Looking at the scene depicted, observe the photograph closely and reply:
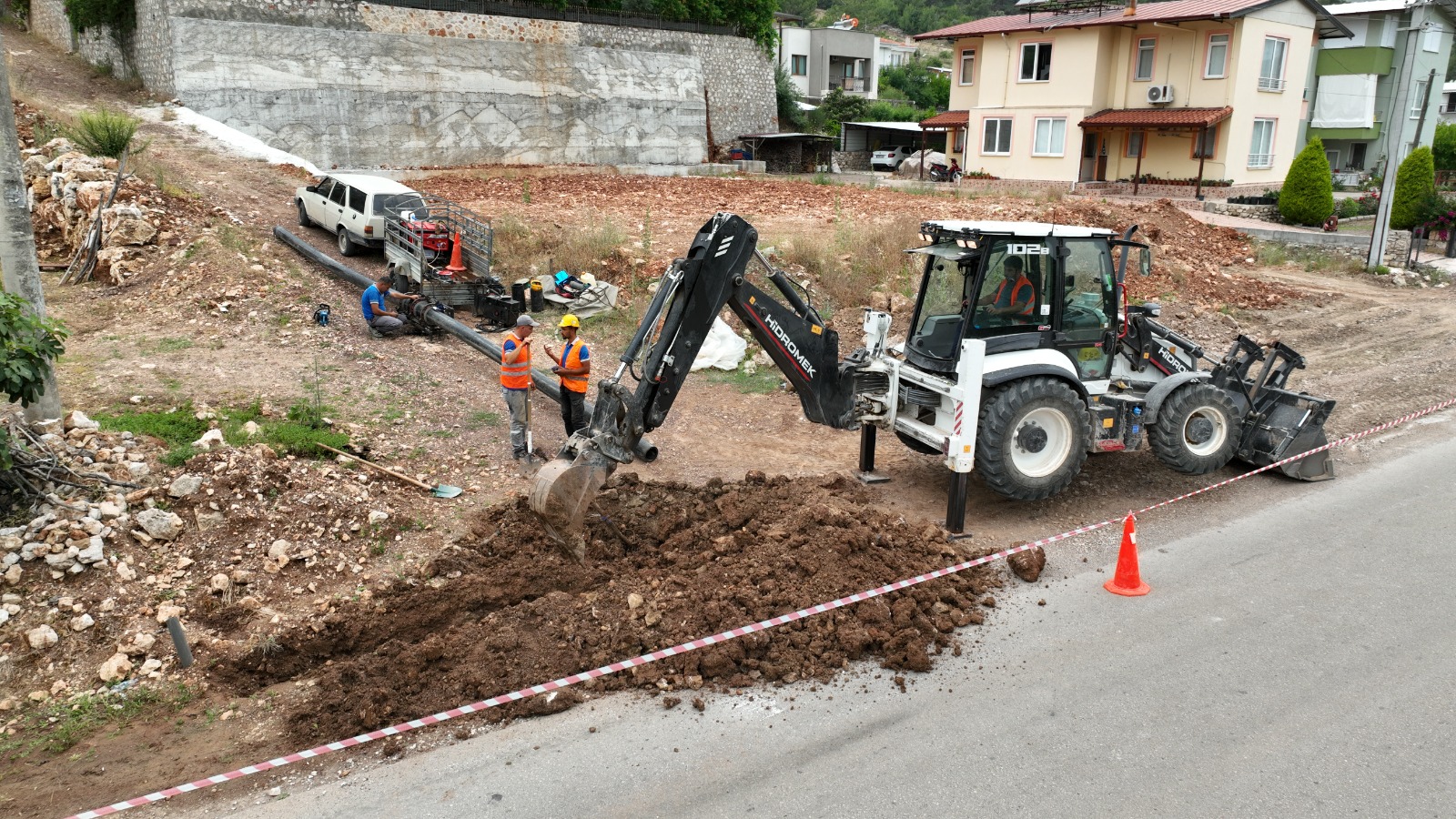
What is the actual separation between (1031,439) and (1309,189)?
2457cm

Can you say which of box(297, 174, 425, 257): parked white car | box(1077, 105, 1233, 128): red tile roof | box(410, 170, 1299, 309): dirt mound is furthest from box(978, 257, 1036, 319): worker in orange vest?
box(1077, 105, 1233, 128): red tile roof

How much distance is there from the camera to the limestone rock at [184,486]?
7.56m

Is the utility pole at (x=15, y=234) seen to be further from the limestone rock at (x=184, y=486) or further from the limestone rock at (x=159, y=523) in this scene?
the limestone rock at (x=159, y=523)

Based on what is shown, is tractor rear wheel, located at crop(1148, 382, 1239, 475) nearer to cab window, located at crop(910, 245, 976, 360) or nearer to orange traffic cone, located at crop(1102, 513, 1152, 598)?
orange traffic cone, located at crop(1102, 513, 1152, 598)

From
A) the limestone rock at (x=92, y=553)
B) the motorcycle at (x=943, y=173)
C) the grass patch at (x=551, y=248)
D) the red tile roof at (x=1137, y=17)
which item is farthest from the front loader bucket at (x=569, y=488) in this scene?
the motorcycle at (x=943, y=173)

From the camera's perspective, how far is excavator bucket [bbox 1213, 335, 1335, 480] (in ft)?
30.1

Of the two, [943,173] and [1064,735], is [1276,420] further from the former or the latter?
[943,173]

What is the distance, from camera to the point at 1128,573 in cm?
707

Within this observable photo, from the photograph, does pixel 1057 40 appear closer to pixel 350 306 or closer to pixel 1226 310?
pixel 1226 310

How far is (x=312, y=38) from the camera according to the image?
97.0 ft

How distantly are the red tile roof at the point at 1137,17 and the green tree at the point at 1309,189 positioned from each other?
6718mm

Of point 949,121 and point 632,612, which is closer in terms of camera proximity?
point 632,612

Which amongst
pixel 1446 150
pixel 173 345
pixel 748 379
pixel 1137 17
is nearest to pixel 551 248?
pixel 748 379

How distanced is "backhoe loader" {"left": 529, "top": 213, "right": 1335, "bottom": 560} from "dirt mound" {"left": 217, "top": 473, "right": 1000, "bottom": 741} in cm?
63
